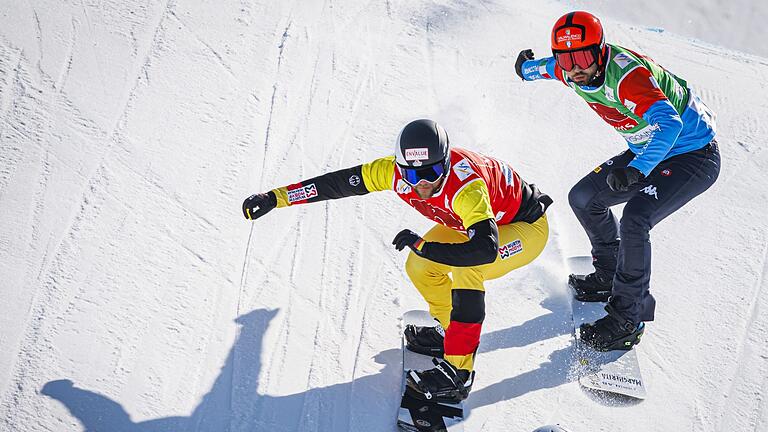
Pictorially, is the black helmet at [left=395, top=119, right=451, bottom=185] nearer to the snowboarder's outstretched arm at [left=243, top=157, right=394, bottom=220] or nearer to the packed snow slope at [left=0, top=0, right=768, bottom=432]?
the snowboarder's outstretched arm at [left=243, top=157, right=394, bottom=220]

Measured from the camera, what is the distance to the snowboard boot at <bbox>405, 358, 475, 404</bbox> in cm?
470

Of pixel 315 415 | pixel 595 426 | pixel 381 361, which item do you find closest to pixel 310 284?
pixel 381 361

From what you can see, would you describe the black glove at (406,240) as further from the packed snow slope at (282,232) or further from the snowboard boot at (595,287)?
the snowboard boot at (595,287)

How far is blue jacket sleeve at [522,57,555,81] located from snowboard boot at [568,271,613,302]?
159 cm

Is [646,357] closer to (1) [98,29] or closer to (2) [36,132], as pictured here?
(2) [36,132]

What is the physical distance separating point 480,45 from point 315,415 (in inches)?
227

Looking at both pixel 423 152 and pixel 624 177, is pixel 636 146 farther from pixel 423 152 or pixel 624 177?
pixel 423 152

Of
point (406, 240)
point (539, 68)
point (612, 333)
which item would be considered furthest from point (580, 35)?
point (612, 333)

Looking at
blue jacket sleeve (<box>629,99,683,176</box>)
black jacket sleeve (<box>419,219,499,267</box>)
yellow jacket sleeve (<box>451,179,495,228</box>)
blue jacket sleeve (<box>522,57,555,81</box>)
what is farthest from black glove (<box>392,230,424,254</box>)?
blue jacket sleeve (<box>522,57,555,81</box>)

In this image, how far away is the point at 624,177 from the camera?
188 inches

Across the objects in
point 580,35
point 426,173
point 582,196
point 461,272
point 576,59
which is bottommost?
point 461,272

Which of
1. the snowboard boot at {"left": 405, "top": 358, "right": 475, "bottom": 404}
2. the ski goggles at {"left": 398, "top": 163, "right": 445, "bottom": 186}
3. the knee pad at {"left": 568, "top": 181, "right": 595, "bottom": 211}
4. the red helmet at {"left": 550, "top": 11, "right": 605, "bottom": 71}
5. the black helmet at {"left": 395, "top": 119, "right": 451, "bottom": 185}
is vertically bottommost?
the snowboard boot at {"left": 405, "top": 358, "right": 475, "bottom": 404}

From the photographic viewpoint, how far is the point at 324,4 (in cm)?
908

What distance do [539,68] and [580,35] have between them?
987mm
